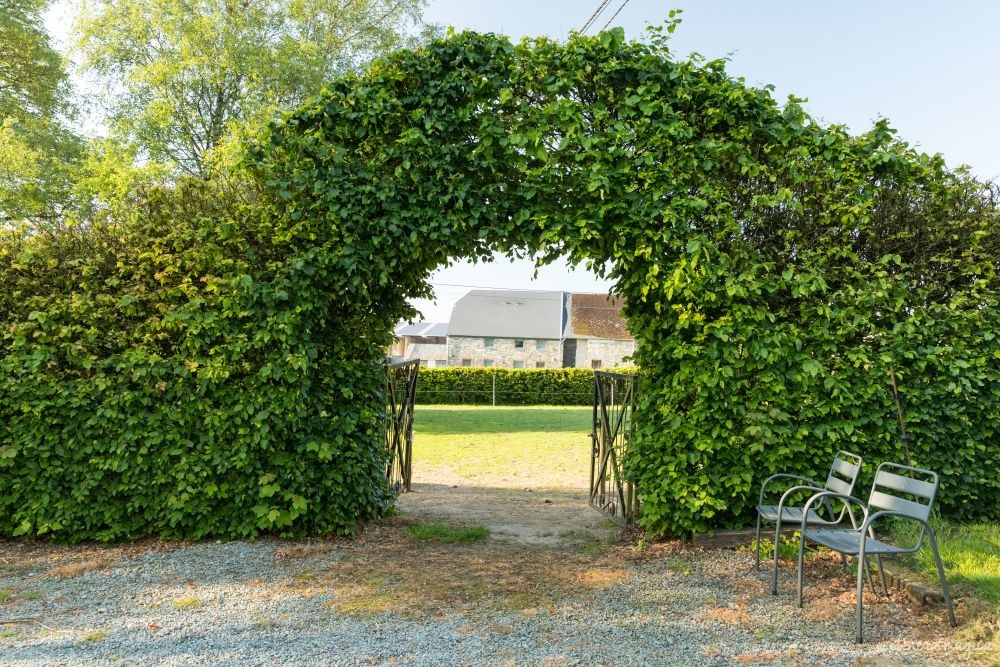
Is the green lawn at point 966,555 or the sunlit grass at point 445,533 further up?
the green lawn at point 966,555

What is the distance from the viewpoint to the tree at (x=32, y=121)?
591 inches

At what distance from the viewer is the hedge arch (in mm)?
5633

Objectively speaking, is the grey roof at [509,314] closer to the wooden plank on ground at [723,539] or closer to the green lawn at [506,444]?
the green lawn at [506,444]

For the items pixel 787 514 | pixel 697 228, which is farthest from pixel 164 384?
pixel 787 514

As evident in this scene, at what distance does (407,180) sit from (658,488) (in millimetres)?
3471

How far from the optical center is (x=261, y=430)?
5.62 m

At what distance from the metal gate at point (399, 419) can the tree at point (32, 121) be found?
39.4ft

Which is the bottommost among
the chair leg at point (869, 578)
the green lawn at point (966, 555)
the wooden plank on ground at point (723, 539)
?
the wooden plank on ground at point (723, 539)

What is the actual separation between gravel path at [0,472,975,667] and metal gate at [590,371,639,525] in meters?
0.86

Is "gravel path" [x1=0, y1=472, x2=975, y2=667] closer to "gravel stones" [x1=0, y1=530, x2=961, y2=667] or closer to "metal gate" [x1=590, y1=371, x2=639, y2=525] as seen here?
"gravel stones" [x1=0, y1=530, x2=961, y2=667]

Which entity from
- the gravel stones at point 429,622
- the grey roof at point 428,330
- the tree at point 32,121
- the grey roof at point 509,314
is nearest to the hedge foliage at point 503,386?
the grey roof at point 509,314

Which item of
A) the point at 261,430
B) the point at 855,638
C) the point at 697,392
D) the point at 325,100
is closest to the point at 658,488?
the point at 697,392

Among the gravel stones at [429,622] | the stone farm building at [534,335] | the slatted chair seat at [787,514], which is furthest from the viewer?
the stone farm building at [534,335]

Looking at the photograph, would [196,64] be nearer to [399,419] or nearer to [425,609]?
[399,419]
